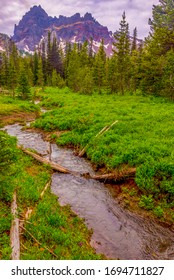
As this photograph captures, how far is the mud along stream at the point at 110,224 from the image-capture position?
315 inches

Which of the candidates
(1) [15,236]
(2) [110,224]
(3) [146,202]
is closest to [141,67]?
(3) [146,202]

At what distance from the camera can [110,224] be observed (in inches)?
368

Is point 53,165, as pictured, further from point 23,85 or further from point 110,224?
point 23,85

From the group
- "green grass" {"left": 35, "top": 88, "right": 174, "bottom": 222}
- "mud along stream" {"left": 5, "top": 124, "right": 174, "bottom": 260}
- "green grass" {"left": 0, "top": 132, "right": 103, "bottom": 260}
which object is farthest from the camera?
"green grass" {"left": 35, "top": 88, "right": 174, "bottom": 222}

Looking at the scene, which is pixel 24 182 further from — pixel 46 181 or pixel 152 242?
pixel 152 242

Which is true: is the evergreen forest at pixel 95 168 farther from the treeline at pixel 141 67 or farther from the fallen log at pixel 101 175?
the treeline at pixel 141 67

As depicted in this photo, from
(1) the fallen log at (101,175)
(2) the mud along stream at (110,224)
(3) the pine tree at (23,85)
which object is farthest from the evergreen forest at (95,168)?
(3) the pine tree at (23,85)

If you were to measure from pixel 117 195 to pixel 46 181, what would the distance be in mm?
3714

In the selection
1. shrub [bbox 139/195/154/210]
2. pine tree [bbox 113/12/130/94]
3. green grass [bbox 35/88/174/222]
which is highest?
pine tree [bbox 113/12/130/94]

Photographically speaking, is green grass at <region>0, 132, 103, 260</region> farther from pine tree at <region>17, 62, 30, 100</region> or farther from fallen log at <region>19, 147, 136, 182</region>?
pine tree at <region>17, 62, 30, 100</region>

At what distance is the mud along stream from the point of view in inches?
315

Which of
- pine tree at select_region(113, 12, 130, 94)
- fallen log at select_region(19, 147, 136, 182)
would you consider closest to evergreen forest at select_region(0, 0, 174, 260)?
fallen log at select_region(19, 147, 136, 182)
